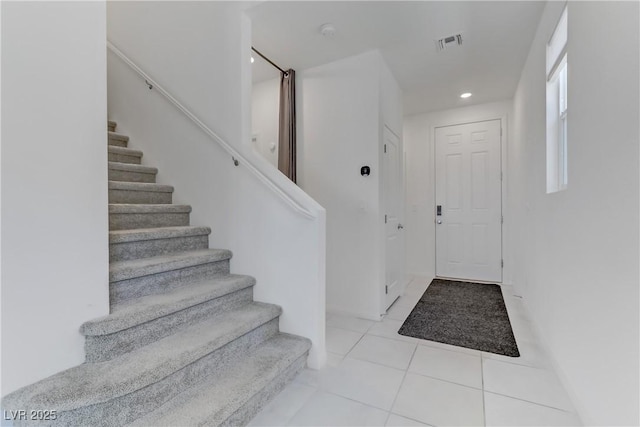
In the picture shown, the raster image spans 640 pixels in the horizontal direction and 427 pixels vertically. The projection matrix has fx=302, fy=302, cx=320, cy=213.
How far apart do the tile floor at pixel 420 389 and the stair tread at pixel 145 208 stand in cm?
158

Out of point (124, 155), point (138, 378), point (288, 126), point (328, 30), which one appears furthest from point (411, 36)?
point (138, 378)

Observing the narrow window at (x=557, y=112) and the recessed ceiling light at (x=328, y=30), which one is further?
the recessed ceiling light at (x=328, y=30)

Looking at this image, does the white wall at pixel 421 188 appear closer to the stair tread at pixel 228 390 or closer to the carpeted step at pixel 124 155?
the stair tread at pixel 228 390

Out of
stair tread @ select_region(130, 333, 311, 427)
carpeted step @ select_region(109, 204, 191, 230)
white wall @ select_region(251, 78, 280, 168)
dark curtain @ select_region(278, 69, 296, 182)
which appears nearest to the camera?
stair tread @ select_region(130, 333, 311, 427)

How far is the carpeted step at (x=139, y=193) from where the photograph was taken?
2.30 m

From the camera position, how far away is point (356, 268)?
3.08 m

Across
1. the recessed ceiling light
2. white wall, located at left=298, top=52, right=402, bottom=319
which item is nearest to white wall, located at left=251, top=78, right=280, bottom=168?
white wall, located at left=298, top=52, right=402, bottom=319

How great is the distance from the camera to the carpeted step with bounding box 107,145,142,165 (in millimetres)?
2672

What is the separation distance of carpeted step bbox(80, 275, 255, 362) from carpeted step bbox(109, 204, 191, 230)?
0.66 m

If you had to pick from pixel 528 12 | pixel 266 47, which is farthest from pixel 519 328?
pixel 266 47

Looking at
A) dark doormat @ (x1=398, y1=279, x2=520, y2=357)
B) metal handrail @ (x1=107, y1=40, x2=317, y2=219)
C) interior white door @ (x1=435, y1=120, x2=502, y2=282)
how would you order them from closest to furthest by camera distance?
metal handrail @ (x1=107, y1=40, x2=317, y2=219) < dark doormat @ (x1=398, y1=279, x2=520, y2=357) < interior white door @ (x1=435, y1=120, x2=502, y2=282)

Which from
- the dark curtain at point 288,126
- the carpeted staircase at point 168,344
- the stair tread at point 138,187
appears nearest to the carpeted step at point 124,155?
the stair tread at point 138,187

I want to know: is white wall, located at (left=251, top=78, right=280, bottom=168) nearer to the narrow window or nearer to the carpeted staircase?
the carpeted staircase

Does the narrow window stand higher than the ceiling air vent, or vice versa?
the ceiling air vent
